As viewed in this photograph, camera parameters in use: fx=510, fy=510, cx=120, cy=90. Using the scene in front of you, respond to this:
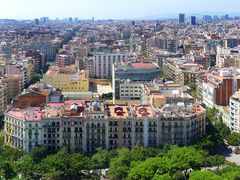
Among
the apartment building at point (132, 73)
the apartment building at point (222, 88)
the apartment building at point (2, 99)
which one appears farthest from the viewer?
the apartment building at point (132, 73)

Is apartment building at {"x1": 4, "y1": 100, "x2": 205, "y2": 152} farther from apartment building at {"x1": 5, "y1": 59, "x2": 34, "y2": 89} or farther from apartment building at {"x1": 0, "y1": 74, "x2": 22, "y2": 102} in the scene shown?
apartment building at {"x1": 5, "y1": 59, "x2": 34, "y2": 89}

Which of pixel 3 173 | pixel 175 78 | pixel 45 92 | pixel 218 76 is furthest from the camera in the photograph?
pixel 175 78

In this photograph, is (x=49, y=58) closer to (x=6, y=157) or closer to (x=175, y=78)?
(x=175, y=78)

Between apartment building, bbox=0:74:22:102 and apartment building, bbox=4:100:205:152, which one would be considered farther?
apartment building, bbox=0:74:22:102

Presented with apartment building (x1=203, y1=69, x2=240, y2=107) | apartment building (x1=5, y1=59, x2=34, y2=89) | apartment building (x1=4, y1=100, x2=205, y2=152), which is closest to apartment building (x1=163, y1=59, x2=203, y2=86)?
apartment building (x1=203, y1=69, x2=240, y2=107)

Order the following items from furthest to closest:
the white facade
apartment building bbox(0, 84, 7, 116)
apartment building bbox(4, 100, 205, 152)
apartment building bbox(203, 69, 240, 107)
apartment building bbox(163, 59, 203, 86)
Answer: the white facade, apartment building bbox(163, 59, 203, 86), apartment building bbox(0, 84, 7, 116), apartment building bbox(203, 69, 240, 107), apartment building bbox(4, 100, 205, 152)

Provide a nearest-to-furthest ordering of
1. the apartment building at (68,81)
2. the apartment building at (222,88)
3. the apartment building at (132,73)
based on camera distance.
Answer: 1. the apartment building at (222,88)
2. the apartment building at (132,73)
3. the apartment building at (68,81)

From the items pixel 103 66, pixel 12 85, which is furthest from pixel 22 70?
pixel 103 66

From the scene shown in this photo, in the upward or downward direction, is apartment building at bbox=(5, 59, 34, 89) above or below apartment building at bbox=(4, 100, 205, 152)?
above

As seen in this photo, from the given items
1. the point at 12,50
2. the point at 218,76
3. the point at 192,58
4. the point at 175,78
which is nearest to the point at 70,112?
the point at 218,76

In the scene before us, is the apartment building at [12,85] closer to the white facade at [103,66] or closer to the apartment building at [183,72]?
the white facade at [103,66]

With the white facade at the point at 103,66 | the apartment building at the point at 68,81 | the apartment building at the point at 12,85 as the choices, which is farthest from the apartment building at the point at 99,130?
the white facade at the point at 103,66
